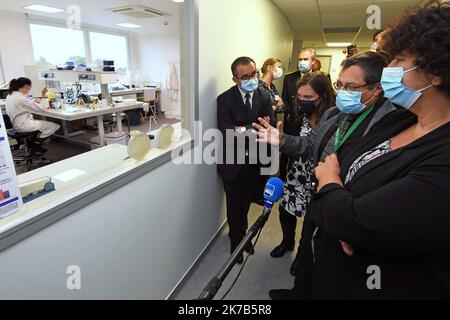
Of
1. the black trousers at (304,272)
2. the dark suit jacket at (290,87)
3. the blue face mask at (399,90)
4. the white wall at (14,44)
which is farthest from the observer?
the white wall at (14,44)

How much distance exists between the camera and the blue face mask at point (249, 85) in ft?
6.12

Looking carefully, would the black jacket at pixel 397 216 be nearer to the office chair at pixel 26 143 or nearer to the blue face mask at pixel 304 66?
the blue face mask at pixel 304 66

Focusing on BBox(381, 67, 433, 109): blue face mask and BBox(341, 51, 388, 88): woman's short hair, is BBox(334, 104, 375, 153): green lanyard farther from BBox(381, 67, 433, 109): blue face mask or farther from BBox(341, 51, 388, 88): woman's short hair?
BBox(381, 67, 433, 109): blue face mask

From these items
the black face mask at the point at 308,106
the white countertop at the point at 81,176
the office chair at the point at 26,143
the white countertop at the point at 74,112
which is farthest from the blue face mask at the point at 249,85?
the office chair at the point at 26,143

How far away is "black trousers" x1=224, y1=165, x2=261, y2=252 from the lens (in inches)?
79.7

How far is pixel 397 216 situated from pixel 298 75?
295 cm

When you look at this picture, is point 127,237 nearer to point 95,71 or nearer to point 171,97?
point 95,71

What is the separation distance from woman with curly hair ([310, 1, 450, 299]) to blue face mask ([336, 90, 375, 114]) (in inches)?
10.9

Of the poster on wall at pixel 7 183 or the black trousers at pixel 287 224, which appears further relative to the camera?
the black trousers at pixel 287 224

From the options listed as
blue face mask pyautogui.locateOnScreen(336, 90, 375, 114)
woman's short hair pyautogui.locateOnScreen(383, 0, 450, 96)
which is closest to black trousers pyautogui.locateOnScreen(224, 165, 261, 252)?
blue face mask pyautogui.locateOnScreen(336, 90, 375, 114)

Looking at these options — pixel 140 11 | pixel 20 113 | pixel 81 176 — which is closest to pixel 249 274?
pixel 81 176

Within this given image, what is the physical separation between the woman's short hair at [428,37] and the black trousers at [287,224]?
60.5 inches

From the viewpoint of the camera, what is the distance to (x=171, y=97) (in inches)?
315
